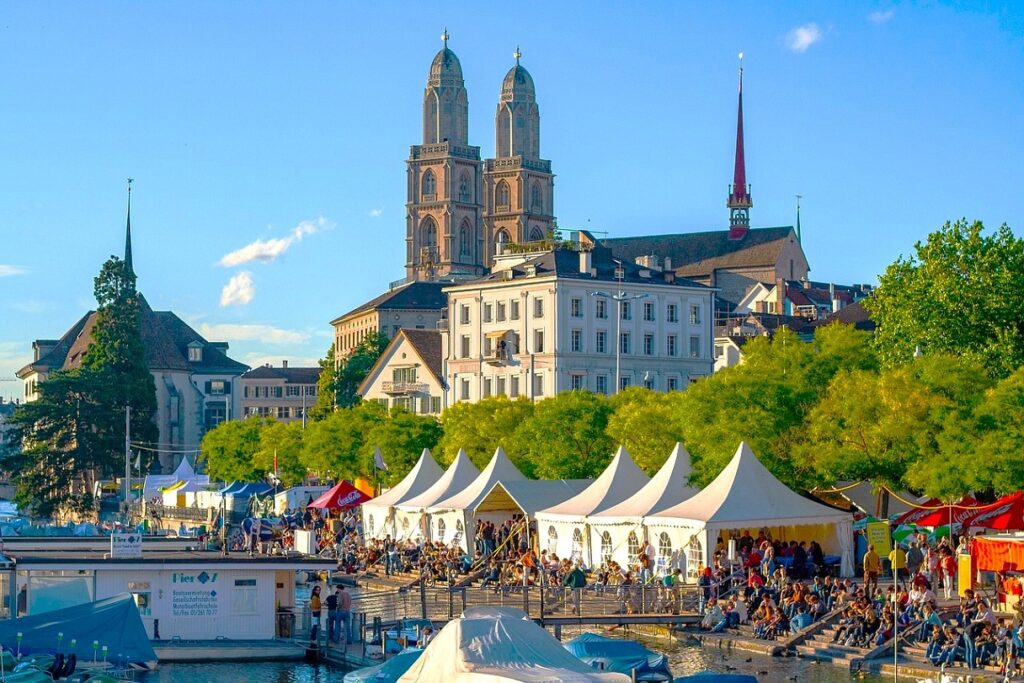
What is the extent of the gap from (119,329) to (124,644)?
9216 cm

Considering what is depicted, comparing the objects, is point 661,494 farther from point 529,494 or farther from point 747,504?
point 529,494

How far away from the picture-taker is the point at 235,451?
12031 cm

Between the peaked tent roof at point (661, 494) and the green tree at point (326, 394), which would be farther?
the green tree at point (326, 394)

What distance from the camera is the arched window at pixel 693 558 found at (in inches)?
2026

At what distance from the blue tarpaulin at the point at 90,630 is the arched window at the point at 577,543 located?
19.5 metres

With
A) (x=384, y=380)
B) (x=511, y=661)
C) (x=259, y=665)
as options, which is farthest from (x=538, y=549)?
(x=384, y=380)

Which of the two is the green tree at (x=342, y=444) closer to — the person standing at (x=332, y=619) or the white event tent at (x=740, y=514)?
the white event tent at (x=740, y=514)

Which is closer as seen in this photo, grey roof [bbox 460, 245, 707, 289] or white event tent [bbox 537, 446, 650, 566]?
white event tent [bbox 537, 446, 650, 566]

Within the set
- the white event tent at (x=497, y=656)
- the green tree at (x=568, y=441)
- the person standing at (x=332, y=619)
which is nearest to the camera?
the white event tent at (x=497, y=656)

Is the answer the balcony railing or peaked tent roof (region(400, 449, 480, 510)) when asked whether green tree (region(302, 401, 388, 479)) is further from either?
peaked tent roof (region(400, 449, 480, 510))

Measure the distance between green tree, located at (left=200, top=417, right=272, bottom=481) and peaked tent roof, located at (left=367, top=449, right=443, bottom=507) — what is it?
41.8 m

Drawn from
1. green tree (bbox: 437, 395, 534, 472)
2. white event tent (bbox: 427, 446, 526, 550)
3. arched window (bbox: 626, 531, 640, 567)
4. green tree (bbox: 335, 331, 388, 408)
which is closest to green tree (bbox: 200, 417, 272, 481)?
green tree (bbox: 335, 331, 388, 408)

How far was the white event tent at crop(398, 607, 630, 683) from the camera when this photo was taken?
29875 mm

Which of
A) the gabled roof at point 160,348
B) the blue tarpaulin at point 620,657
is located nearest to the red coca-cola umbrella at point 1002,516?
the blue tarpaulin at point 620,657
